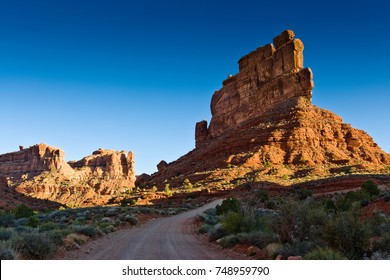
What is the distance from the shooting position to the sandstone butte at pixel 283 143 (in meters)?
53.5

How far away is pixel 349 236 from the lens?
347 inches

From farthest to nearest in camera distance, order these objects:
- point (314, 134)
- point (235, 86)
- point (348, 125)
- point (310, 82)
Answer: point (235, 86)
point (310, 82)
point (348, 125)
point (314, 134)

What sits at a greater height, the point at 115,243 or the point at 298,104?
the point at 298,104

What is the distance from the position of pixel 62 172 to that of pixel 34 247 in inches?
5233

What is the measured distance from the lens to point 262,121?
7112 cm

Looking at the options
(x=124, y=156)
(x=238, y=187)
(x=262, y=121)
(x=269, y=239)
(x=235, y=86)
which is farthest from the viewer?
(x=124, y=156)

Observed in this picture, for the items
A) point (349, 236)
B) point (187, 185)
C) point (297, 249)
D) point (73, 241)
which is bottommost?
point (73, 241)

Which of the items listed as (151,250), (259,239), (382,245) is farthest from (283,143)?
(382,245)

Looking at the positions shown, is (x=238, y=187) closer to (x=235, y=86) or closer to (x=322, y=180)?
(x=322, y=180)

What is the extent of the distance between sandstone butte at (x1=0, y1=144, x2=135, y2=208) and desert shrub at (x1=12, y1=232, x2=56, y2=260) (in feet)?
313

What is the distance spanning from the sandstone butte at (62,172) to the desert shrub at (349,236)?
100 meters

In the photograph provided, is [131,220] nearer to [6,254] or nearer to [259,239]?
[259,239]
